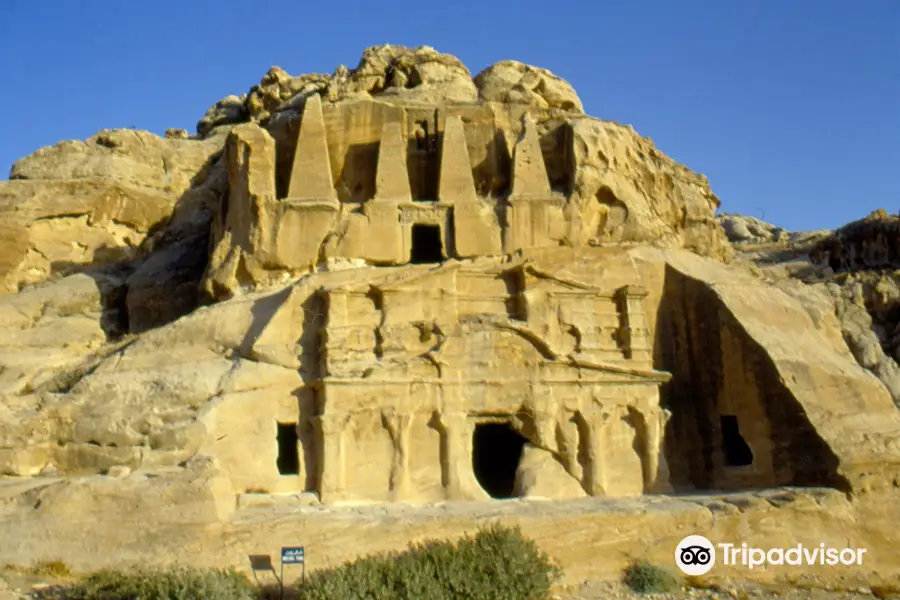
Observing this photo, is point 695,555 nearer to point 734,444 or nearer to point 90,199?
point 734,444

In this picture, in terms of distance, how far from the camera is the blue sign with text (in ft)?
44.4

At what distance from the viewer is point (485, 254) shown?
2305cm

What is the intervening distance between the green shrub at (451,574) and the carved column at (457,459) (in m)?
3.52

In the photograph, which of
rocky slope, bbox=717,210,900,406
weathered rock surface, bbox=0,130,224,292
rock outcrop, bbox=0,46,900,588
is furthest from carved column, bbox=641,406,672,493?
weathered rock surface, bbox=0,130,224,292

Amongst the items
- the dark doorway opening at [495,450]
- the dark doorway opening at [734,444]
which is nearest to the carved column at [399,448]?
the dark doorway opening at [495,450]

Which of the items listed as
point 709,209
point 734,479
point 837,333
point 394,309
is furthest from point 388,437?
point 709,209

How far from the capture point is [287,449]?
1998 cm

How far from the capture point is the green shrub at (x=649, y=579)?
15.4m

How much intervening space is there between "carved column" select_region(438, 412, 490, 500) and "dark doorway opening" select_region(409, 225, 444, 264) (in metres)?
7.46

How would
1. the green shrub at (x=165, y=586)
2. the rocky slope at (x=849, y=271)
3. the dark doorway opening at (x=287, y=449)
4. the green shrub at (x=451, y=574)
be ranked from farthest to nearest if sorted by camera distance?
the rocky slope at (x=849, y=271) < the dark doorway opening at (x=287, y=449) < the green shrub at (x=451, y=574) < the green shrub at (x=165, y=586)

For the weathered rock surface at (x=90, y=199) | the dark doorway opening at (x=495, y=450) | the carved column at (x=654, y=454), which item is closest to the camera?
the carved column at (x=654, y=454)

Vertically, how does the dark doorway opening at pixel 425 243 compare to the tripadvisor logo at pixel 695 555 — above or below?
above

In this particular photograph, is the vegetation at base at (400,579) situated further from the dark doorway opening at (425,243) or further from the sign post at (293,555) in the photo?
the dark doorway opening at (425,243)

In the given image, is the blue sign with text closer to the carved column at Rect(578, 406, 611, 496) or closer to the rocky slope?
the carved column at Rect(578, 406, 611, 496)
